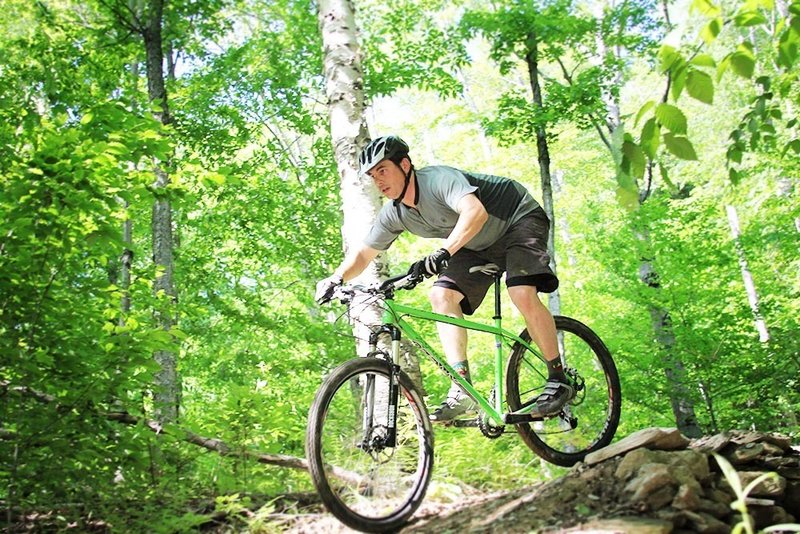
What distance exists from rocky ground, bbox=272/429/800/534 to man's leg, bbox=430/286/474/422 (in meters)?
0.58

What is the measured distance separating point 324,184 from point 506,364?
30.9 ft

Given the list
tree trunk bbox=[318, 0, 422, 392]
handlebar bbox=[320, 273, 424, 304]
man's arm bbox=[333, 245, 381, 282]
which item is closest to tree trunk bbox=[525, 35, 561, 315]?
tree trunk bbox=[318, 0, 422, 392]

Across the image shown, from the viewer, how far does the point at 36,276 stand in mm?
3525

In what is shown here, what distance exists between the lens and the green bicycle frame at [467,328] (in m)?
3.68

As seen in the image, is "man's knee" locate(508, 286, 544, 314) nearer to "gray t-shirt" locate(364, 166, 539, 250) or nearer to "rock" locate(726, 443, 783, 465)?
"gray t-shirt" locate(364, 166, 539, 250)

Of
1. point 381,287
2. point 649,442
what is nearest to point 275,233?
point 381,287

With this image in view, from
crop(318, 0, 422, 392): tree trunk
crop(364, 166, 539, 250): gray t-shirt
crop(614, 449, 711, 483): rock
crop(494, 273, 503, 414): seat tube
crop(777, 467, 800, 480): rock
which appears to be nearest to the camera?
crop(614, 449, 711, 483): rock

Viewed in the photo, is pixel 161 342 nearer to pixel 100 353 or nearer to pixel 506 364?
pixel 100 353

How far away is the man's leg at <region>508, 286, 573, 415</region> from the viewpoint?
4.00 metres

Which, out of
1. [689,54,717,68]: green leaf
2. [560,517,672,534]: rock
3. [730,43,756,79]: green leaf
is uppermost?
[730,43,756,79]: green leaf

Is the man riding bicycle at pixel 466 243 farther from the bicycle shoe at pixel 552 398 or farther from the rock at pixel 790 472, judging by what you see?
the rock at pixel 790 472

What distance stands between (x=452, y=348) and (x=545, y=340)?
1.99 ft

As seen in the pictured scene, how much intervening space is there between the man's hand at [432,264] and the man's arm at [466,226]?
9 cm

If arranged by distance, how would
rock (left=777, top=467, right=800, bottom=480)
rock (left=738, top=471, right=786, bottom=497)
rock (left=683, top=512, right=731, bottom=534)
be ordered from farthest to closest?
1. rock (left=777, top=467, right=800, bottom=480)
2. rock (left=738, top=471, right=786, bottom=497)
3. rock (left=683, top=512, right=731, bottom=534)
